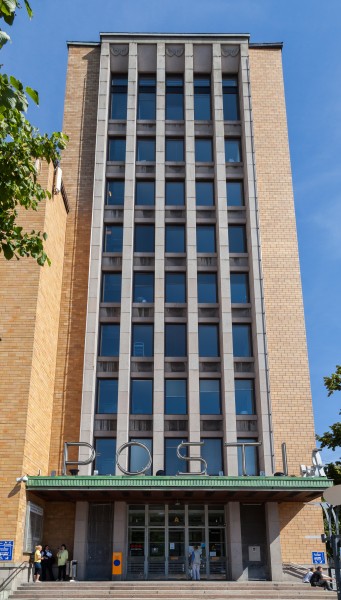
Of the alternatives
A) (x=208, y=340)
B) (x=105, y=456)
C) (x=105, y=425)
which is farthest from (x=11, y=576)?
(x=208, y=340)

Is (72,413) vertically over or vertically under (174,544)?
over

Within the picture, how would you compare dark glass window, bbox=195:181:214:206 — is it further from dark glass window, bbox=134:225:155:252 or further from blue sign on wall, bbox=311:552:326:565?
blue sign on wall, bbox=311:552:326:565

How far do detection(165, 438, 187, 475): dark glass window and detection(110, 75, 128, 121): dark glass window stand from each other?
790 inches

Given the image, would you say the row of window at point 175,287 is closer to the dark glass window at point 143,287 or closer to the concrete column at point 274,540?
the dark glass window at point 143,287

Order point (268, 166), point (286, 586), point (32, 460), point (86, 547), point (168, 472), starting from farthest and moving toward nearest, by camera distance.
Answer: point (268, 166), point (168, 472), point (86, 547), point (32, 460), point (286, 586)

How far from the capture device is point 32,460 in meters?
26.6

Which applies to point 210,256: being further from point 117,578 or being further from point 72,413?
point 117,578

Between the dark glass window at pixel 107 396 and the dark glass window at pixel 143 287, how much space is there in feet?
15.9

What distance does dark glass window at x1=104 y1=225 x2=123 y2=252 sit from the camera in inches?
1388

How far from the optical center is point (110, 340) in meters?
33.2

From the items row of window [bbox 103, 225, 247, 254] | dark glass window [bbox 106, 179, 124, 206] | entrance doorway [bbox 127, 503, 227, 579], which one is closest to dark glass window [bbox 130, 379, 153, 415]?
entrance doorway [bbox 127, 503, 227, 579]

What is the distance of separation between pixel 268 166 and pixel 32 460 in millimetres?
22103

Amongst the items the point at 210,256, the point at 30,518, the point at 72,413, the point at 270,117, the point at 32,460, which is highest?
the point at 270,117

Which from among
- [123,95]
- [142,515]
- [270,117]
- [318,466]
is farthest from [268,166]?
[142,515]
